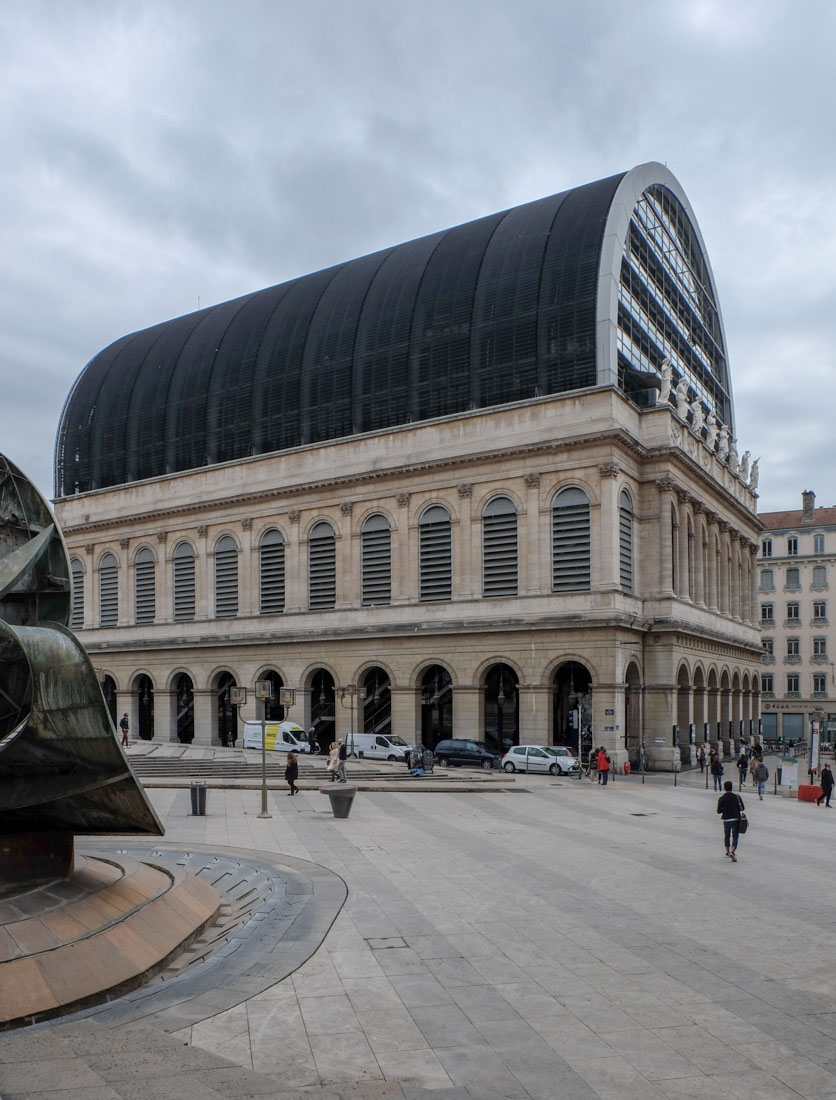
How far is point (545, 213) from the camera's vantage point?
54.2m

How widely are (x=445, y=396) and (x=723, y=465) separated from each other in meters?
21.0

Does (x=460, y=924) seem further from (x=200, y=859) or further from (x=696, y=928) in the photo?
(x=200, y=859)

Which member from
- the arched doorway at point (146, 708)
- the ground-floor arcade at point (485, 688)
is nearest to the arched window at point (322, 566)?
the ground-floor arcade at point (485, 688)

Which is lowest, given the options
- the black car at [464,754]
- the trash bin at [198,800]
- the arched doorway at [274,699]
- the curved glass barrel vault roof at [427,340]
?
the black car at [464,754]

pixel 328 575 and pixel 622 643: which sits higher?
pixel 328 575

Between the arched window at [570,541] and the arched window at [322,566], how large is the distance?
14.0 meters

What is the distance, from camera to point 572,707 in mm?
50500

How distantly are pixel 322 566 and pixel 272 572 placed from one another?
12.9ft

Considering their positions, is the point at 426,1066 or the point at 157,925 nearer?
the point at 426,1066

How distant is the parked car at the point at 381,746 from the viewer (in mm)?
48175

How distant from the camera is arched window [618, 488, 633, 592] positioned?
48.7 meters

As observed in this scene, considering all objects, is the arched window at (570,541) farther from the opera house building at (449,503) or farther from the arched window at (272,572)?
the arched window at (272,572)

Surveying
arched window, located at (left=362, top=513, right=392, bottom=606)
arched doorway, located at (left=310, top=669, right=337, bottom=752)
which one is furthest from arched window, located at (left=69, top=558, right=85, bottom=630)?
arched window, located at (left=362, top=513, right=392, bottom=606)

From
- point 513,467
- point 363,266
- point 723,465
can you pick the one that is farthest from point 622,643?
point 363,266
